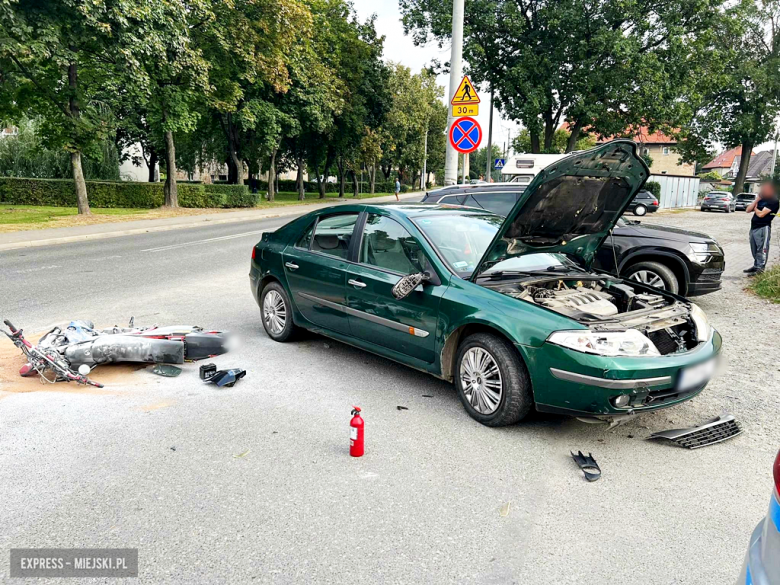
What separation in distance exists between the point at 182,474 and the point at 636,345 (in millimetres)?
2983

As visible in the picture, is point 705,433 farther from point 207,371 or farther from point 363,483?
point 207,371

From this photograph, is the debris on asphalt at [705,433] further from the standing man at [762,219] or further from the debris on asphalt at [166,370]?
the standing man at [762,219]

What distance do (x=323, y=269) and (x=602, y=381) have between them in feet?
9.34

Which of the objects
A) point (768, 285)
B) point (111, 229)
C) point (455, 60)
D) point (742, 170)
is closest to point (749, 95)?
point (742, 170)

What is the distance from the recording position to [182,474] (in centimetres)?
Result: 342

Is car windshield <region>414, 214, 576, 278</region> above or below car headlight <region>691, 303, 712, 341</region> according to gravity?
above

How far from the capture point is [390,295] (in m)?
4.75

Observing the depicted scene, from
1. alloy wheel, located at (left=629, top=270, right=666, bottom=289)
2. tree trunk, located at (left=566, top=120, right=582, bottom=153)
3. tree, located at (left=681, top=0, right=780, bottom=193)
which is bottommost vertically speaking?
alloy wheel, located at (left=629, top=270, right=666, bottom=289)

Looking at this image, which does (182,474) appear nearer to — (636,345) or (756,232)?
(636,345)

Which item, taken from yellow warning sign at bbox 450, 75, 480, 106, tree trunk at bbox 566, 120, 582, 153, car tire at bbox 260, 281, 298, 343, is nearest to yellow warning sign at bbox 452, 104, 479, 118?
yellow warning sign at bbox 450, 75, 480, 106

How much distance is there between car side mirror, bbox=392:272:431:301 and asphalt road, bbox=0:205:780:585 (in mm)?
889

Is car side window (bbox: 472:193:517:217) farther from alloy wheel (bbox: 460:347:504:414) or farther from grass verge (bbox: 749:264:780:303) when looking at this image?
alloy wheel (bbox: 460:347:504:414)

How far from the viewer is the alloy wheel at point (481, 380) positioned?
4.08 metres

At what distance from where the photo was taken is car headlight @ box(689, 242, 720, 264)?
7.57 meters
